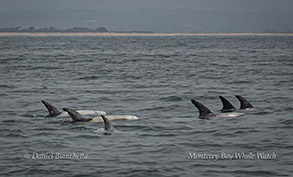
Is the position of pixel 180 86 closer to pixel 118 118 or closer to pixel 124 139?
pixel 118 118

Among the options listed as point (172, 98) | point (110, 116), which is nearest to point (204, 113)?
point (110, 116)

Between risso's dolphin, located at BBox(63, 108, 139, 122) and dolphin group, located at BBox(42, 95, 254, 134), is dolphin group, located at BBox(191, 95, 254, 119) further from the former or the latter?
risso's dolphin, located at BBox(63, 108, 139, 122)

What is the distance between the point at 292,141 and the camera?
14.9m

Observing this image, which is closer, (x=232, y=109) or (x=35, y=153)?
(x=35, y=153)

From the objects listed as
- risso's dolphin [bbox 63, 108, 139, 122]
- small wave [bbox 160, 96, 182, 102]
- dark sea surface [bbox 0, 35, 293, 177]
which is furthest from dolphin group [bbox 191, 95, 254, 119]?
small wave [bbox 160, 96, 182, 102]

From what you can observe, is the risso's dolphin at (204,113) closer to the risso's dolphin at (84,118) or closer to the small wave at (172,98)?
the risso's dolphin at (84,118)

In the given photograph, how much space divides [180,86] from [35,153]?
17.4m

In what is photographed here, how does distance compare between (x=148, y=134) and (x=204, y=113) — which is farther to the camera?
(x=204, y=113)

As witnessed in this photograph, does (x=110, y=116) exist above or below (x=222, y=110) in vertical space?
below

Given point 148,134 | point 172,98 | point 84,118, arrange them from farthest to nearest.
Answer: point 172,98 → point 84,118 → point 148,134

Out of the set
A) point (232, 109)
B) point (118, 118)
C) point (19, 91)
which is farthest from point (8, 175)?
point (19, 91)

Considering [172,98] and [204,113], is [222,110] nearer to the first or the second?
[204,113]

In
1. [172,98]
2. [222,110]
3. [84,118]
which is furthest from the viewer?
[172,98]

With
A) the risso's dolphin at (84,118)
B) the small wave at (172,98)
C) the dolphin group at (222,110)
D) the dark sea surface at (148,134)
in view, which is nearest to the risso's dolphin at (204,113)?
the dolphin group at (222,110)
